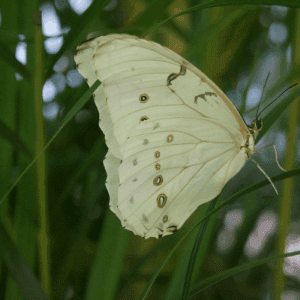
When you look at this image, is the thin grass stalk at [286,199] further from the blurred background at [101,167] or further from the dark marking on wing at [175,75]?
the dark marking on wing at [175,75]

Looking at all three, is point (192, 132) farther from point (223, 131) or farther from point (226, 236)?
point (226, 236)

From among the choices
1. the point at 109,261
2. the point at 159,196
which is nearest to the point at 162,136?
the point at 159,196

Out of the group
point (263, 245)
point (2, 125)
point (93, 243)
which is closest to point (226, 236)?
point (263, 245)

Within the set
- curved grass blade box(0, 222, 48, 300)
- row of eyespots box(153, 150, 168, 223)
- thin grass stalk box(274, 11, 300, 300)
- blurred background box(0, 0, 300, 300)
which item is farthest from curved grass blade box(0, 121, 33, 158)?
thin grass stalk box(274, 11, 300, 300)

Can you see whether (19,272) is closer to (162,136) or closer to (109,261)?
(109,261)

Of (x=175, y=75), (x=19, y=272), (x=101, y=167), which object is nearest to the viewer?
(x=19, y=272)

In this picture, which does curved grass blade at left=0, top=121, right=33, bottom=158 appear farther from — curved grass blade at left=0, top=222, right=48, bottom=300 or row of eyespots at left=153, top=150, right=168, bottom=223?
row of eyespots at left=153, top=150, right=168, bottom=223
